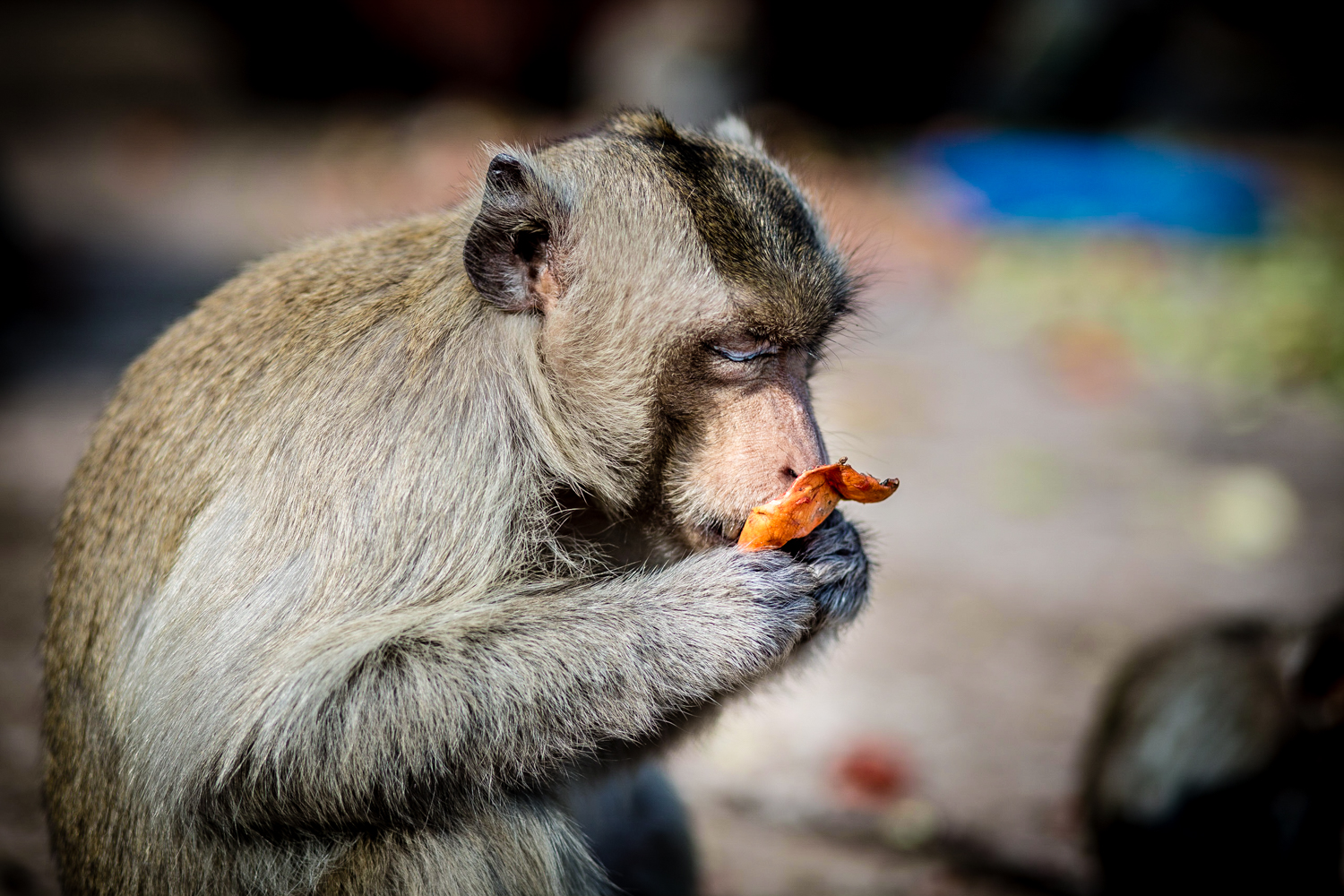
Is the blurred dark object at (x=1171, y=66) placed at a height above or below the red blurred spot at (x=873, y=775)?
above

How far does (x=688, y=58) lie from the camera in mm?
11617

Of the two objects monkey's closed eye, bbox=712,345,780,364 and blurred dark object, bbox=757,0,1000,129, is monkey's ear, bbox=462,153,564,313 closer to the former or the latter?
monkey's closed eye, bbox=712,345,780,364

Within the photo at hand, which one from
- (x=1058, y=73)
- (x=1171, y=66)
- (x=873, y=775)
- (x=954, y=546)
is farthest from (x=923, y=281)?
(x=1171, y=66)

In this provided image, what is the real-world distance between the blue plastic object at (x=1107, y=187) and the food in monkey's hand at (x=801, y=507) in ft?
27.7

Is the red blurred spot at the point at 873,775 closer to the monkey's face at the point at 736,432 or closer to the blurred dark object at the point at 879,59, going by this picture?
the monkey's face at the point at 736,432

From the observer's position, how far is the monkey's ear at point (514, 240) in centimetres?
243

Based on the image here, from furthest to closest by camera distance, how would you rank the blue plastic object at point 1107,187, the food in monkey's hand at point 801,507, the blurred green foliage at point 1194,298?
the blue plastic object at point 1107,187 < the blurred green foliage at point 1194,298 < the food in monkey's hand at point 801,507

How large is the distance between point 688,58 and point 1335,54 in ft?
26.0

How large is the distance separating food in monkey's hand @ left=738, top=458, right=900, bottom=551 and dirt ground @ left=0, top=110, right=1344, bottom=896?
66 cm

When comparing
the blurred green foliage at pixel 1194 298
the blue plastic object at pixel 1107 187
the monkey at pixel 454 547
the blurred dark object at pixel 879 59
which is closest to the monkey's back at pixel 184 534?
the monkey at pixel 454 547

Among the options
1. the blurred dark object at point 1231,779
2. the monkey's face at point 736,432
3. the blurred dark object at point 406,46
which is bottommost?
the blurred dark object at point 1231,779

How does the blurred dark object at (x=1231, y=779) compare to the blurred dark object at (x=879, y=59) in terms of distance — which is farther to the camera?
the blurred dark object at (x=879, y=59)

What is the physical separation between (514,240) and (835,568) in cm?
103

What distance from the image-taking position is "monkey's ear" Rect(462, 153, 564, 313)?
7.98 ft
